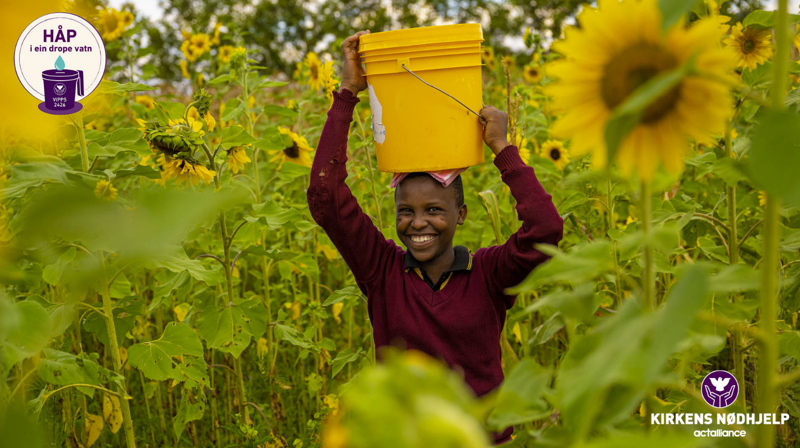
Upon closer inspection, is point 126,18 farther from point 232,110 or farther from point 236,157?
point 236,157

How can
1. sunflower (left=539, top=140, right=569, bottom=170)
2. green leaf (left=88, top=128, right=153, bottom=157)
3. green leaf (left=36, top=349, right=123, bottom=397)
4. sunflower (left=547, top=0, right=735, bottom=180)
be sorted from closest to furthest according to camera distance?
sunflower (left=547, top=0, right=735, bottom=180) < green leaf (left=36, top=349, right=123, bottom=397) < green leaf (left=88, top=128, right=153, bottom=157) < sunflower (left=539, top=140, right=569, bottom=170)

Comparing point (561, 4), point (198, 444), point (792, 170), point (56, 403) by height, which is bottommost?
point (198, 444)

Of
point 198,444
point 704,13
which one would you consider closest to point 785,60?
point 704,13

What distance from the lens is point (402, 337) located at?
1639 millimetres

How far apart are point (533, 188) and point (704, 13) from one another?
20.4 inches

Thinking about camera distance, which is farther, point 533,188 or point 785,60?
point 533,188

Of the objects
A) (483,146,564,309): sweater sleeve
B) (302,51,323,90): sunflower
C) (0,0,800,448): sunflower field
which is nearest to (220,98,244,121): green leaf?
(0,0,800,448): sunflower field

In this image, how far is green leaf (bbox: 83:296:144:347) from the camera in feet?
5.45

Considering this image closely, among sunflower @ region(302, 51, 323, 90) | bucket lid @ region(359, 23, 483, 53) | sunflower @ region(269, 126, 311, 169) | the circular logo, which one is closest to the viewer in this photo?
the circular logo

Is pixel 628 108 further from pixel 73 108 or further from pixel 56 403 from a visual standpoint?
pixel 56 403

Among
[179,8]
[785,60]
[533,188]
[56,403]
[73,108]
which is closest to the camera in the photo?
[785,60]

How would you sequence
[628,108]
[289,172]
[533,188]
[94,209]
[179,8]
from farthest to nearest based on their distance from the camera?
[179,8] < [289,172] < [533,188] < [628,108] < [94,209]

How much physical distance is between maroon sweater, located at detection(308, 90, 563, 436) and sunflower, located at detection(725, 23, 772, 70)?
769 mm

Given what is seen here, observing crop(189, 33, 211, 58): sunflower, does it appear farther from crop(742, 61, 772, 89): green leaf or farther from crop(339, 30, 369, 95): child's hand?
crop(742, 61, 772, 89): green leaf
